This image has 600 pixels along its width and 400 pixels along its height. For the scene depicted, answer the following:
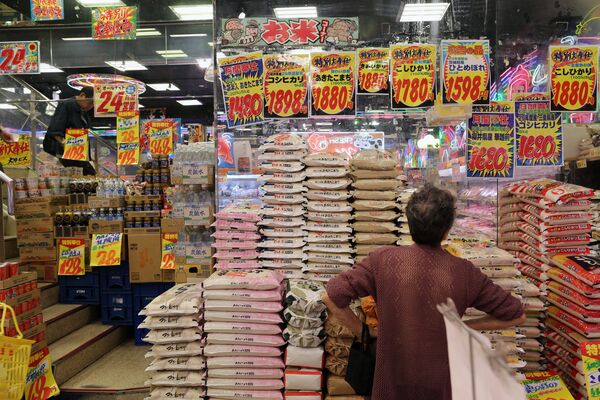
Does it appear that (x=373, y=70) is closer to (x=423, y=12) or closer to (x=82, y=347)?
(x=423, y=12)

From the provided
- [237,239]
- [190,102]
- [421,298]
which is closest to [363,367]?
[421,298]

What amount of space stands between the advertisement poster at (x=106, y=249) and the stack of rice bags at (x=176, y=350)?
3072mm

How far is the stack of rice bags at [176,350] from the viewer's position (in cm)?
278

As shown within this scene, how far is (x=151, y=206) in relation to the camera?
5.79 m

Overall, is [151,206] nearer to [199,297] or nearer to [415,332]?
[199,297]

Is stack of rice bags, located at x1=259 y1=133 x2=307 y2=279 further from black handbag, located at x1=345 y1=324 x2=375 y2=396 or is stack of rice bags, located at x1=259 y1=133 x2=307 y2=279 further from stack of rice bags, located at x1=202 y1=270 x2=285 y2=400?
black handbag, located at x1=345 y1=324 x2=375 y2=396

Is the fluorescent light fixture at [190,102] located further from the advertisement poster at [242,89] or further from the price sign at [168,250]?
the advertisement poster at [242,89]

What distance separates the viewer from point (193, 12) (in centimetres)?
866

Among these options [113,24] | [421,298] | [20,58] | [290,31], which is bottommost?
[421,298]

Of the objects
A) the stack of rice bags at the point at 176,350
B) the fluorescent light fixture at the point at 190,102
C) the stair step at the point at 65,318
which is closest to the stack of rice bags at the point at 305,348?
the stack of rice bags at the point at 176,350

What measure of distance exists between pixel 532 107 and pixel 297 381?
9.56 ft

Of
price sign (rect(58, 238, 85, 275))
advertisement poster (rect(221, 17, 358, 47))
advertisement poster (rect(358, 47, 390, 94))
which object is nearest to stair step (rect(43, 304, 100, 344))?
price sign (rect(58, 238, 85, 275))

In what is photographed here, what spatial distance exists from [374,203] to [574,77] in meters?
1.95

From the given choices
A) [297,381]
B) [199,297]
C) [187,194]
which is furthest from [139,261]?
[297,381]
